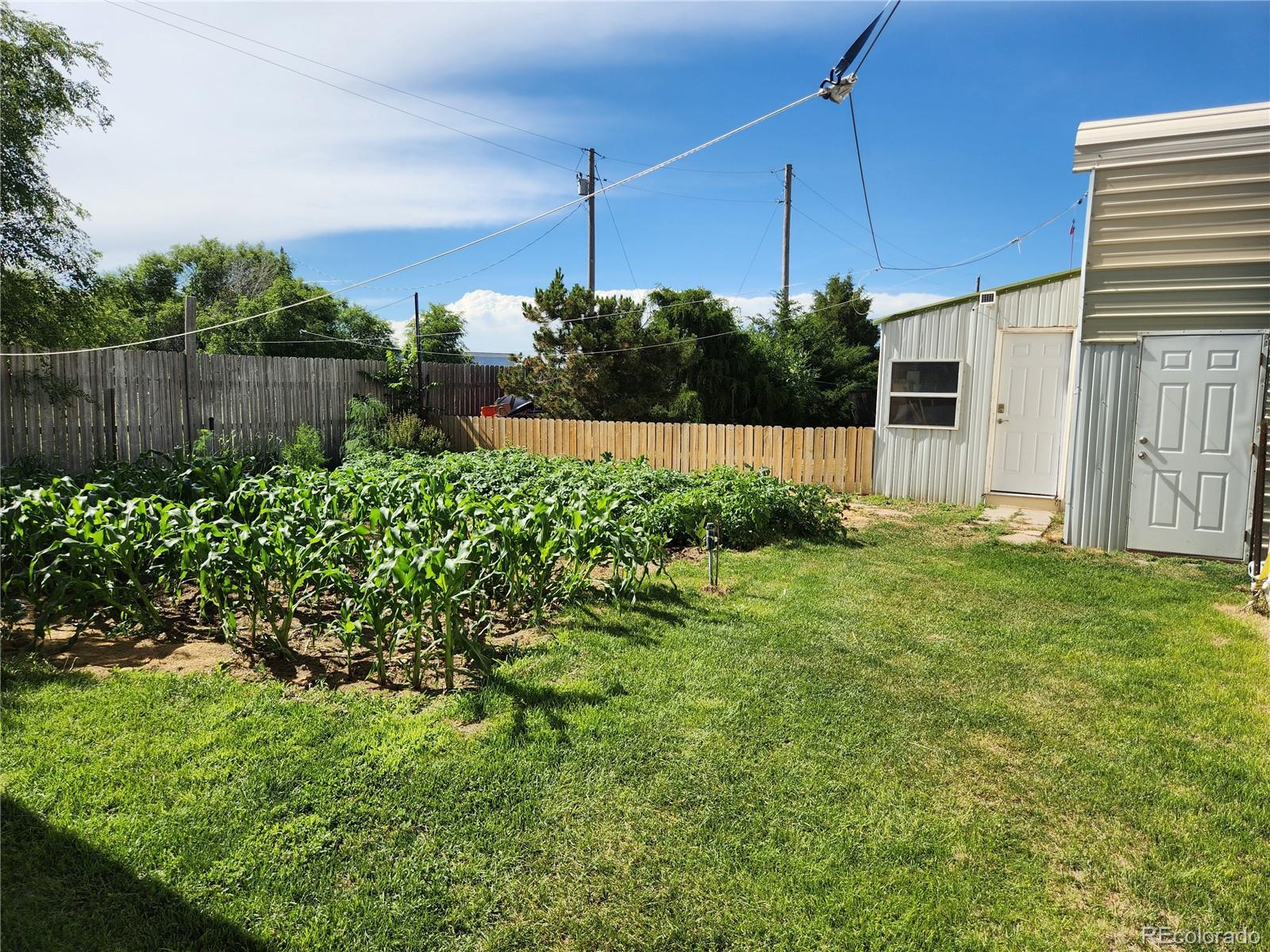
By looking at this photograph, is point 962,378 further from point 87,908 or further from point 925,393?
point 87,908

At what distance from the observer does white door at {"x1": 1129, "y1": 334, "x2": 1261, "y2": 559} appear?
6098 millimetres

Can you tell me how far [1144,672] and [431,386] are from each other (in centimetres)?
1282

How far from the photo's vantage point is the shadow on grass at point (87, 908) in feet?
6.40

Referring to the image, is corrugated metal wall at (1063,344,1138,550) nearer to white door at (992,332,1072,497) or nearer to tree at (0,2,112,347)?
white door at (992,332,1072,497)

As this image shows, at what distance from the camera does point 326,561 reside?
3854mm

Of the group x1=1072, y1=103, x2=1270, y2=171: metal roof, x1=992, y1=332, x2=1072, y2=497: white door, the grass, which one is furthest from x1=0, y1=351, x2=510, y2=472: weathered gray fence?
x1=1072, y1=103, x2=1270, y2=171: metal roof

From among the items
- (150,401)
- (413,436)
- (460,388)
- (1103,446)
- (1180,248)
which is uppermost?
(1180,248)

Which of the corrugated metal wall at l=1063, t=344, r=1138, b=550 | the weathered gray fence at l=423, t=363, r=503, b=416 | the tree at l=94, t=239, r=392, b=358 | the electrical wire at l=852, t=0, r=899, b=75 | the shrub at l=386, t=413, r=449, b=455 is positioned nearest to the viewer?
the electrical wire at l=852, t=0, r=899, b=75

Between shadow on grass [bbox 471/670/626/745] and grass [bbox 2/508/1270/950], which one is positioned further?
shadow on grass [bbox 471/670/626/745]

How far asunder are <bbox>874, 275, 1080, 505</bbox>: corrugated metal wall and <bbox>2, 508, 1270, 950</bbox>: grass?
5197mm

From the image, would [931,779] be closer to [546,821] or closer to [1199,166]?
[546,821]

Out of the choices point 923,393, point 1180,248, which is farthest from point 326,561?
point 923,393

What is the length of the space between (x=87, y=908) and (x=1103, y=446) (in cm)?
754

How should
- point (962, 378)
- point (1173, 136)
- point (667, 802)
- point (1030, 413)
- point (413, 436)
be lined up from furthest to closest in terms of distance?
point (413, 436) < point (962, 378) < point (1030, 413) < point (1173, 136) < point (667, 802)
